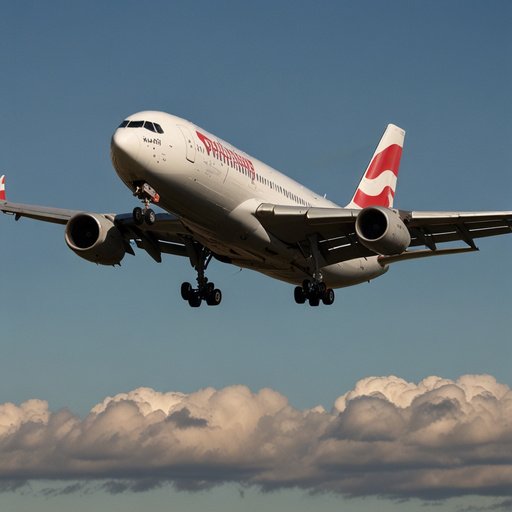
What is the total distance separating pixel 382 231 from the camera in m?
44.2

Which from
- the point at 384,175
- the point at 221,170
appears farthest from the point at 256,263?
the point at 384,175

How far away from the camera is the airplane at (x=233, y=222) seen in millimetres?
40688

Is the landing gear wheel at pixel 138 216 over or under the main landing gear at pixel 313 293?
over

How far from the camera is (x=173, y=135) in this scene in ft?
134

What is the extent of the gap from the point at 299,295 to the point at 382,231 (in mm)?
6360

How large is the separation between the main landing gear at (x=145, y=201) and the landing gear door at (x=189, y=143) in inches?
66.3

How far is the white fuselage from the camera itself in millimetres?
40094

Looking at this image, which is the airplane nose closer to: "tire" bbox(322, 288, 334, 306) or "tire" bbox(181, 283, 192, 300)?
"tire" bbox(181, 283, 192, 300)

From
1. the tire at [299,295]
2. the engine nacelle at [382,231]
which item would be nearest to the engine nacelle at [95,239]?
the tire at [299,295]

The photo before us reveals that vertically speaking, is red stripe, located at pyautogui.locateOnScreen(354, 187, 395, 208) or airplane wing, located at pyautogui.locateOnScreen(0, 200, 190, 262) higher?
red stripe, located at pyautogui.locateOnScreen(354, 187, 395, 208)

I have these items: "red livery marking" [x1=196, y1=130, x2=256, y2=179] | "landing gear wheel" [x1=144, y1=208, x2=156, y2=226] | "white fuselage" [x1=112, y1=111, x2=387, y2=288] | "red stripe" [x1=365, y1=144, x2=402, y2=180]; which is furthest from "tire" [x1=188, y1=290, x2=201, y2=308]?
"red stripe" [x1=365, y1=144, x2=402, y2=180]

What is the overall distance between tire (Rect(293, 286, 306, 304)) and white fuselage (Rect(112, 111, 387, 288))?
0.67 metres

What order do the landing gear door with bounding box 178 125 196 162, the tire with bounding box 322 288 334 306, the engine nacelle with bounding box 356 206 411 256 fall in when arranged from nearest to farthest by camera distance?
1. the landing gear door with bounding box 178 125 196 162
2. the engine nacelle with bounding box 356 206 411 256
3. the tire with bounding box 322 288 334 306

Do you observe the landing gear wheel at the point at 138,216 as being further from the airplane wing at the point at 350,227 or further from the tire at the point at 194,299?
the tire at the point at 194,299
